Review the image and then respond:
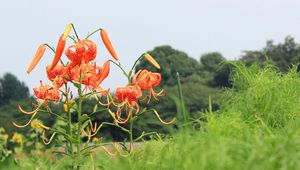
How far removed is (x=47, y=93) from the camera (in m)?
4.73


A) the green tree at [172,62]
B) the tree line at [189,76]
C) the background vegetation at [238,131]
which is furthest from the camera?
the green tree at [172,62]

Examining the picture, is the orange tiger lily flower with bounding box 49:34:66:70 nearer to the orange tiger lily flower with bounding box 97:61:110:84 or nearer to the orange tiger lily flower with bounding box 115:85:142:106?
the orange tiger lily flower with bounding box 97:61:110:84

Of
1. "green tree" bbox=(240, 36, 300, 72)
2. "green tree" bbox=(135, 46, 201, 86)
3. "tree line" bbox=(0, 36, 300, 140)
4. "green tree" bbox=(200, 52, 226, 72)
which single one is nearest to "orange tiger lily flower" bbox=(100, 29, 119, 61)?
"tree line" bbox=(0, 36, 300, 140)

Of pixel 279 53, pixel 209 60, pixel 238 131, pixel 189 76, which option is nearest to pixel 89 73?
pixel 238 131

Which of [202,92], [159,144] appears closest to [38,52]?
[159,144]

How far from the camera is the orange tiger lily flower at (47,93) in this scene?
15.4ft

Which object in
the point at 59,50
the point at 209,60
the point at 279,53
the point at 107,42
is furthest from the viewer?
the point at 209,60

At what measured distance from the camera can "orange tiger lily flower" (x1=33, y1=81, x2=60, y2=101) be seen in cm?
470

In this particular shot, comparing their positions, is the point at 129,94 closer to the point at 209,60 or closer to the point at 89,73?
the point at 89,73

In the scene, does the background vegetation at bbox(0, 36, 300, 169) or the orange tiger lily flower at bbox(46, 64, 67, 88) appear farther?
the orange tiger lily flower at bbox(46, 64, 67, 88)

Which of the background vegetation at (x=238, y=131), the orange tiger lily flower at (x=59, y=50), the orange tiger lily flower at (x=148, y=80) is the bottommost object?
the background vegetation at (x=238, y=131)

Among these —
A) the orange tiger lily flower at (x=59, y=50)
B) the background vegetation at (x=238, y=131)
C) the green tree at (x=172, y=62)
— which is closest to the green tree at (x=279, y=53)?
the green tree at (x=172, y=62)

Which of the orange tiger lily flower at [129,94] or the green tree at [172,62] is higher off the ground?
the green tree at [172,62]

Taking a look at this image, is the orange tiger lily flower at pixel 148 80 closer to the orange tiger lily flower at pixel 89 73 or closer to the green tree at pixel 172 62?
the orange tiger lily flower at pixel 89 73
